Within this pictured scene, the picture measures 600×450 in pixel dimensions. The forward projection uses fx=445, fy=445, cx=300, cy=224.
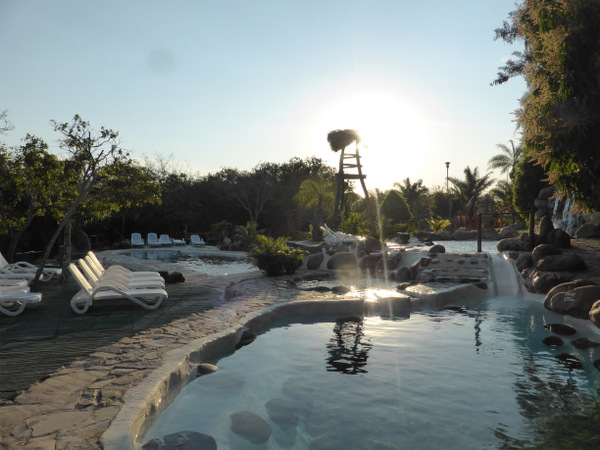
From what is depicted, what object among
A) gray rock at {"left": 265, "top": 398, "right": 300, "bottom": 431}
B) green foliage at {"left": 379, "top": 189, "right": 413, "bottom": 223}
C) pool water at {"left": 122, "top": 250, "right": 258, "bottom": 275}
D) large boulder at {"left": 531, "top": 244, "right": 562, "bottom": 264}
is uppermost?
green foliage at {"left": 379, "top": 189, "right": 413, "bottom": 223}

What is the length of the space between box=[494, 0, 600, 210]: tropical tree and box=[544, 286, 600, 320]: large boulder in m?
1.76

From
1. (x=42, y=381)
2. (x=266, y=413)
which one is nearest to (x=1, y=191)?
(x=42, y=381)

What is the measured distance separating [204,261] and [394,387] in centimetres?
1749

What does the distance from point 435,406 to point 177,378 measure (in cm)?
286

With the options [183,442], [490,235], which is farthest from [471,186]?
[183,442]

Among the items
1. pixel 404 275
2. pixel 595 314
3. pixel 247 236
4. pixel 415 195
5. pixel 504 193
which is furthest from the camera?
pixel 415 195

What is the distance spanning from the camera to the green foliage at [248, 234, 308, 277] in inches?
528

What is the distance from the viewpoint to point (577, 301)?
27.2ft

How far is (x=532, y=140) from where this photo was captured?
8266 mm

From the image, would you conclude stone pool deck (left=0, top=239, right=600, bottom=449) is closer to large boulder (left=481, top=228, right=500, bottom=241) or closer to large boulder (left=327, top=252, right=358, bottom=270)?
large boulder (left=327, top=252, right=358, bottom=270)

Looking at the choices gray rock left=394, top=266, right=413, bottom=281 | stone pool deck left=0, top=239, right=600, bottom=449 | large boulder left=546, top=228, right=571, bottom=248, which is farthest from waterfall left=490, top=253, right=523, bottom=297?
gray rock left=394, top=266, right=413, bottom=281

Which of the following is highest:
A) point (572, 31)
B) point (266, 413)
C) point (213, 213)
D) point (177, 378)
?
point (572, 31)

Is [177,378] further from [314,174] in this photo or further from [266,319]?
[314,174]

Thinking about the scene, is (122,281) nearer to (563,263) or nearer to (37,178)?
(37,178)
